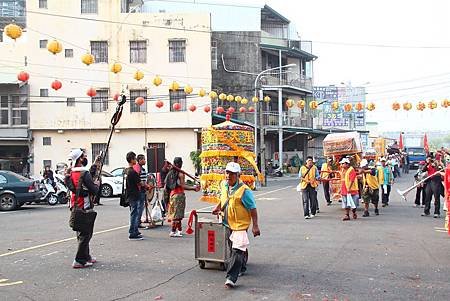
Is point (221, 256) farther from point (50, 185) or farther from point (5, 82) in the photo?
point (5, 82)

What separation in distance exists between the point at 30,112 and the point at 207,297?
101 feet

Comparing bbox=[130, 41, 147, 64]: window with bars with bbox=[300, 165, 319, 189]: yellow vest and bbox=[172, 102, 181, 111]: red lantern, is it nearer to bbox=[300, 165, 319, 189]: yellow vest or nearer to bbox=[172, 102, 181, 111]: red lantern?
bbox=[172, 102, 181, 111]: red lantern

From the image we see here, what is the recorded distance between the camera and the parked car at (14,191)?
18.7 metres

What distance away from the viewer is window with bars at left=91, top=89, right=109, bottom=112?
113ft

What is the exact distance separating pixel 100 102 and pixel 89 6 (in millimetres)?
6423

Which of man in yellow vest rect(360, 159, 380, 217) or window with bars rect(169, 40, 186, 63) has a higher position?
window with bars rect(169, 40, 186, 63)

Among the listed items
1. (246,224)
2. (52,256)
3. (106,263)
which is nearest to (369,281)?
(246,224)

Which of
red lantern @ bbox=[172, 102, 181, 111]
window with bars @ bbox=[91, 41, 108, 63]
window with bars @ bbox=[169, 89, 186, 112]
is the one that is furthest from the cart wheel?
window with bars @ bbox=[91, 41, 108, 63]

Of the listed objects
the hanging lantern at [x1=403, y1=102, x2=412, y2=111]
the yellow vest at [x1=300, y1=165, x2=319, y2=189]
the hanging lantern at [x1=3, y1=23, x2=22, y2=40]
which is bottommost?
the yellow vest at [x1=300, y1=165, x2=319, y2=189]

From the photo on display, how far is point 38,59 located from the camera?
3409 cm

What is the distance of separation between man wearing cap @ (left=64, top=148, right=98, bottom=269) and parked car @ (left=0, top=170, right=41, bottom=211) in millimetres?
11495

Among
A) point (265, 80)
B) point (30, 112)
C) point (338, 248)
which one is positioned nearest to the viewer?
point (338, 248)

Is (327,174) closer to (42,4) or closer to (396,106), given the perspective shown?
(396,106)

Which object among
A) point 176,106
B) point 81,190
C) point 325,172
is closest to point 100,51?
point 176,106
